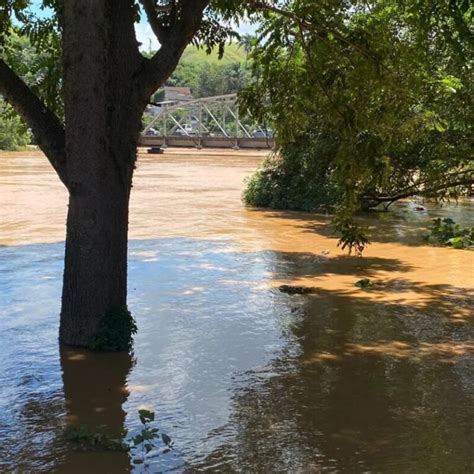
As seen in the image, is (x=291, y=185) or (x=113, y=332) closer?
(x=113, y=332)

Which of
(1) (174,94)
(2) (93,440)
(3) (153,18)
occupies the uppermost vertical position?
(1) (174,94)

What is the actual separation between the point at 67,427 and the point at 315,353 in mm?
3194

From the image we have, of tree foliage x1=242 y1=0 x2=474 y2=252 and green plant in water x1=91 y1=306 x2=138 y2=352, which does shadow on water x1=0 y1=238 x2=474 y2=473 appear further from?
tree foliage x1=242 y1=0 x2=474 y2=252

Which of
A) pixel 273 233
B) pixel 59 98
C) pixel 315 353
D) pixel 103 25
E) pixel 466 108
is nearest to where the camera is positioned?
pixel 103 25

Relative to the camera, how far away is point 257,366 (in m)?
7.69

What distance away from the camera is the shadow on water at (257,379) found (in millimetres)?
5426

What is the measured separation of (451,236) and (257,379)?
11724 mm

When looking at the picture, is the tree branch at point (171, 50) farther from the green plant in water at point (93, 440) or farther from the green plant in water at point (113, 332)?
the green plant in water at point (93, 440)

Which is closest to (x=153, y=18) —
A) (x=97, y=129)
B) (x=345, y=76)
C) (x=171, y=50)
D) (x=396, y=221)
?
(x=171, y=50)

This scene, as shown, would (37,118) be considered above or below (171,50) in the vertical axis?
below

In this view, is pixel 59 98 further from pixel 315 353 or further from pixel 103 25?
pixel 315 353

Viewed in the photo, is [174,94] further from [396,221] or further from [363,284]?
[363,284]

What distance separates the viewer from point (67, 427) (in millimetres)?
5879

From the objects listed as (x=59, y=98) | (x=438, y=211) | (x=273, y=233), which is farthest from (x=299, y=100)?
(x=438, y=211)
